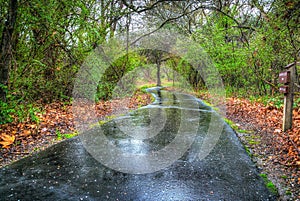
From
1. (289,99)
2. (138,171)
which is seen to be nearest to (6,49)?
(138,171)

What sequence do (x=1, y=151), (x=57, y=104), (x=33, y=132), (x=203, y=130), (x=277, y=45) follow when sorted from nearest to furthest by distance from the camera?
1. (x=1, y=151)
2. (x=33, y=132)
3. (x=203, y=130)
4. (x=277, y=45)
5. (x=57, y=104)

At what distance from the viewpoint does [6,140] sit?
434cm

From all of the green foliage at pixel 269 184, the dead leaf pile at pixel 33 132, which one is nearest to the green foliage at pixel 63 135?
the dead leaf pile at pixel 33 132

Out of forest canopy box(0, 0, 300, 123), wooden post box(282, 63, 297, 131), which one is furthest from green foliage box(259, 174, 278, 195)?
forest canopy box(0, 0, 300, 123)

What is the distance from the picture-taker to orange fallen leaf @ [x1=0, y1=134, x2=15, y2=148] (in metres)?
4.23

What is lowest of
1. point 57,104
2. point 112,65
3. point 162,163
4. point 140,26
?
point 162,163

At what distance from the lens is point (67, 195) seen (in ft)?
8.64

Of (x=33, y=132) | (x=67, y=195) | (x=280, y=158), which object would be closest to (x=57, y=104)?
(x=33, y=132)

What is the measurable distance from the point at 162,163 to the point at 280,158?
6.65 feet

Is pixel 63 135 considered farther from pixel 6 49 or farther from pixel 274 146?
pixel 274 146

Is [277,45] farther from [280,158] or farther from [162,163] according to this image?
[162,163]

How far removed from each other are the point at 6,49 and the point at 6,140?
7.35 feet

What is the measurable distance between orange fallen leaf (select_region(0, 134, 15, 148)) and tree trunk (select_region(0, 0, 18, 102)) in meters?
1.17

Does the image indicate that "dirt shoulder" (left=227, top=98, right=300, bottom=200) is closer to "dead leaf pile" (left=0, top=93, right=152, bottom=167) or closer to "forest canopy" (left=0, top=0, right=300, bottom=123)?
"forest canopy" (left=0, top=0, right=300, bottom=123)
